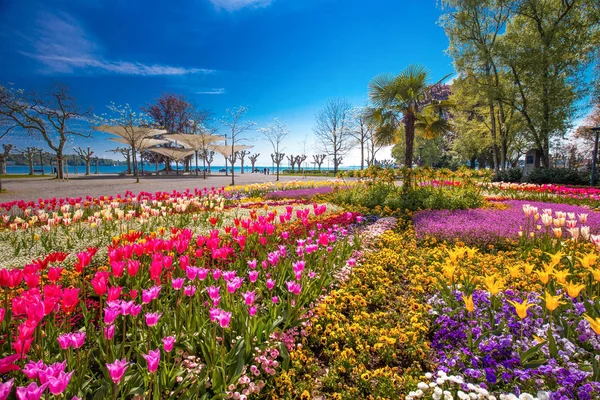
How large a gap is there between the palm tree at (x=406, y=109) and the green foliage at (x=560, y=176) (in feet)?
40.9

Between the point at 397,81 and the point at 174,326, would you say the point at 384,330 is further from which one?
the point at 397,81

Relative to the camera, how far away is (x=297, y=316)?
2.93 metres

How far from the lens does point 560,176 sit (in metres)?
20.4

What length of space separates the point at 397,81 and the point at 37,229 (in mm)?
13752

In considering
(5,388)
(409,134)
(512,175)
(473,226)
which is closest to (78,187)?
(409,134)

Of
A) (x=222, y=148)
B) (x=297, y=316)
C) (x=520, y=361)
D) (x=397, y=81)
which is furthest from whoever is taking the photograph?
(x=222, y=148)

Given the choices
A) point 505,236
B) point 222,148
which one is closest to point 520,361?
point 505,236

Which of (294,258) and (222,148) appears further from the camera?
(222,148)

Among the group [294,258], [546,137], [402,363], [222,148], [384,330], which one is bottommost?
[402,363]

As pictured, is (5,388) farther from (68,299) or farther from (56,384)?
(68,299)

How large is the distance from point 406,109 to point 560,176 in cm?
1561

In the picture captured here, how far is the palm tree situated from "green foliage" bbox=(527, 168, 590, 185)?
1248 centimetres

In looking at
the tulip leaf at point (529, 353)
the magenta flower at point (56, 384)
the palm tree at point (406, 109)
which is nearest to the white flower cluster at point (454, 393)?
the tulip leaf at point (529, 353)

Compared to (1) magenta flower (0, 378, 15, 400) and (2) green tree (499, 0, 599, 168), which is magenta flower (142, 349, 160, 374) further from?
(2) green tree (499, 0, 599, 168)
